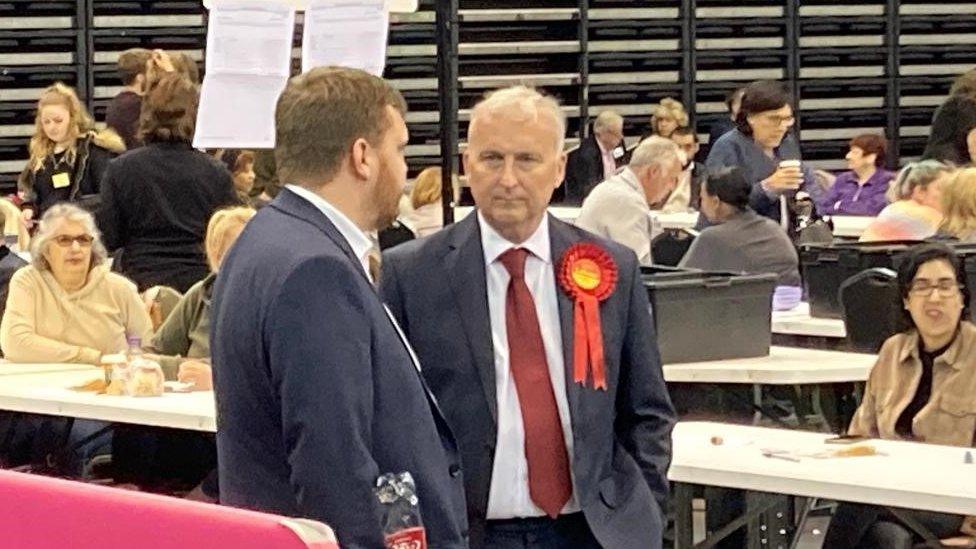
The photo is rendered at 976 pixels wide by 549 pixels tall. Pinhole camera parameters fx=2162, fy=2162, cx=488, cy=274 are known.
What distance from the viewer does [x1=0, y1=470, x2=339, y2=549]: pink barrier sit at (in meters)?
1.99

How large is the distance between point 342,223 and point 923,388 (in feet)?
10.1

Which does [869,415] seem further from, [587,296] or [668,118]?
[668,118]

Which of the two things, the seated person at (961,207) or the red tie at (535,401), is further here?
the seated person at (961,207)

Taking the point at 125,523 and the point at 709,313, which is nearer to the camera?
the point at 125,523

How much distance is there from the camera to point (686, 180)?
1385cm

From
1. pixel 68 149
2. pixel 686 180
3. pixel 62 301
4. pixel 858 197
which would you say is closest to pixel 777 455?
pixel 62 301

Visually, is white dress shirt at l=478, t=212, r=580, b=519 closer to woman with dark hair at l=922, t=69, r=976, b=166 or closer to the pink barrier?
the pink barrier

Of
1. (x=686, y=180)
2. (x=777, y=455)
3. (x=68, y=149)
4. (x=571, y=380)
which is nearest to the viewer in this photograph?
(x=571, y=380)

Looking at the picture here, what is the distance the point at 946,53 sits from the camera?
50.3ft

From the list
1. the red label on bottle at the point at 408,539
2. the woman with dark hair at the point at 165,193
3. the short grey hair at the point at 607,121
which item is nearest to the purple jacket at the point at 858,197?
the short grey hair at the point at 607,121

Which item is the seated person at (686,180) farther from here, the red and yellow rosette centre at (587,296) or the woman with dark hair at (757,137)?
the red and yellow rosette centre at (587,296)

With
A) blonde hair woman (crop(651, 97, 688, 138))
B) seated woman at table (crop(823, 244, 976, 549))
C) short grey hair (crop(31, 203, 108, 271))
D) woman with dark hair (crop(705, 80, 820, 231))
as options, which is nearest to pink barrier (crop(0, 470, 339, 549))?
seated woman at table (crop(823, 244, 976, 549))

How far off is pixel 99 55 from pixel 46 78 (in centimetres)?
36

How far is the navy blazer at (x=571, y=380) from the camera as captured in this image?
3.60 m
